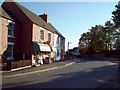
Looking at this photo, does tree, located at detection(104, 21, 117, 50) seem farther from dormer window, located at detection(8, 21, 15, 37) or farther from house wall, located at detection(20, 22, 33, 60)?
dormer window, located at detection(8, 21, 15, 37)

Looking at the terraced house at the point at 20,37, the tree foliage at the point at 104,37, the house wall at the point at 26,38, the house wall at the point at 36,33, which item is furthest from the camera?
the tree foliage at the point at 104,37

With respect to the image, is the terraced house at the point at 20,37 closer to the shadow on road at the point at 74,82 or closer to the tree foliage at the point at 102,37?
the shadow on road at the point at 74,82

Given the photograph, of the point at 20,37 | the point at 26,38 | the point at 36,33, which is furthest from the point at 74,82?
the point at 36,33

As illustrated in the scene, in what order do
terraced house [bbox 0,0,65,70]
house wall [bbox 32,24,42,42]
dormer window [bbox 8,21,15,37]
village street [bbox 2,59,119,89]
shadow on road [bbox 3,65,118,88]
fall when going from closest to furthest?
1. shadow on road [bbox 3,65,118,88]
2. village street [bbox 2,59,119,89]
3. terraced house [bbox 0,0,65,70]
4. dormer window [bbox 8,21,15,37]
5. house wall [bbox 32,24,42,42]

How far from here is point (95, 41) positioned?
294 feet

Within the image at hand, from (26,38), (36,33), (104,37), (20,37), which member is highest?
(104,37)

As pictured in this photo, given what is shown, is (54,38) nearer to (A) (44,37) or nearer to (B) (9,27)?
(A) (44,37)

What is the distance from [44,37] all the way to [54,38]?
26.4 ft

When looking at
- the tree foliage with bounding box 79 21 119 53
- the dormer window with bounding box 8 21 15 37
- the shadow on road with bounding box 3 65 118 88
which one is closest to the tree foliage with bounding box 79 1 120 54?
the tree foliage with bounding box 79 21 119 53

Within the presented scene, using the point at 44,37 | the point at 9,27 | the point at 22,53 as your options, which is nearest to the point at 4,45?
the point at 9,27

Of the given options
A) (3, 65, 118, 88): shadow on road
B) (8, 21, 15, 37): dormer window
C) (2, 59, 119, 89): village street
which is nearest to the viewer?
(3, 65, 118, 88): shadow on road

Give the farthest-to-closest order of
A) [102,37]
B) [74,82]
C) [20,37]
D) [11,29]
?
[102,37] → [20,37] → [11,29] → [74,82]

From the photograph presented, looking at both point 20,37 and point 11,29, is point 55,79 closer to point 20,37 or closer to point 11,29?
point 11,29

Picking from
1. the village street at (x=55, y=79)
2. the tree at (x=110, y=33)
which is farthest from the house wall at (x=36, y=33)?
the tree at (x=110, y=33)
